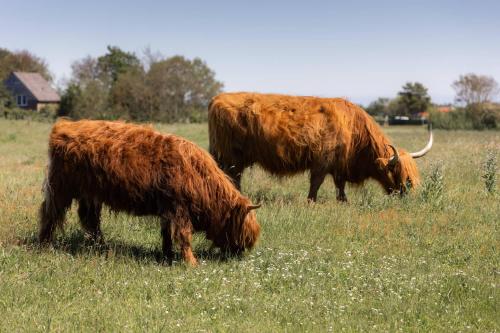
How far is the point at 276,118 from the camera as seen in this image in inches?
414

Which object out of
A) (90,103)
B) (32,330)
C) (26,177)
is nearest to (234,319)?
(32,330)

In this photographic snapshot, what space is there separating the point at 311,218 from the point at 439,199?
2633mm

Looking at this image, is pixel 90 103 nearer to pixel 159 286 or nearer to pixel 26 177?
pixel 26 177

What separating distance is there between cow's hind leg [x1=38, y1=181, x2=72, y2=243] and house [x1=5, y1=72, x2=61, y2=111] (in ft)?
224

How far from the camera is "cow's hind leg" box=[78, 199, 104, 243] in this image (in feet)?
24.1

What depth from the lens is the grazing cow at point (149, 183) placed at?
258 inches

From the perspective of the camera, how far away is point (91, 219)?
7426mm

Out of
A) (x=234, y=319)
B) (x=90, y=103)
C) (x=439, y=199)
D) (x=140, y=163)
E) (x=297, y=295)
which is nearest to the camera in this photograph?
(x=234, y=319)

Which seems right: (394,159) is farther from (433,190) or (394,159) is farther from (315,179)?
(315,179)

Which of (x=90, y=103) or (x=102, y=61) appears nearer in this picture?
(x=90, y=103)

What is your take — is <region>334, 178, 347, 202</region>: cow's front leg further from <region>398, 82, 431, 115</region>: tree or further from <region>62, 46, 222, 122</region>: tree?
<region>398, 82, 431, 115</region>: tree

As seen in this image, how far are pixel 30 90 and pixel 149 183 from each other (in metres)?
71.2

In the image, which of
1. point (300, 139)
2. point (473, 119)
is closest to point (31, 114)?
point (473, 119)

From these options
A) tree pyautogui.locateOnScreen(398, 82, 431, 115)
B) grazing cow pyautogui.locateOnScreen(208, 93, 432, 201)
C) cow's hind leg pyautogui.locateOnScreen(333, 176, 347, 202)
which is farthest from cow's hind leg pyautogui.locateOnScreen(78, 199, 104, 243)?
tree pyautogui.locateOnScreen(398, 82, 431, 115)
